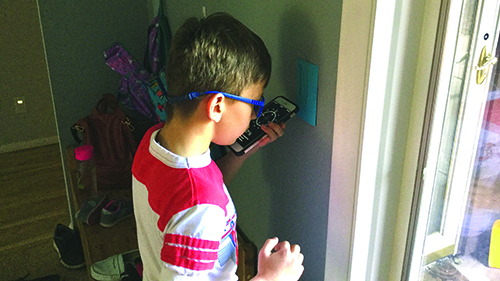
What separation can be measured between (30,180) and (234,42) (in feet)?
8.53

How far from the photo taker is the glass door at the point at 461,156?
71 centimetres

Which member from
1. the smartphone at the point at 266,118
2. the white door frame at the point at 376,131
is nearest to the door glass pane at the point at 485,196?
the white door frame at the point at 376,131

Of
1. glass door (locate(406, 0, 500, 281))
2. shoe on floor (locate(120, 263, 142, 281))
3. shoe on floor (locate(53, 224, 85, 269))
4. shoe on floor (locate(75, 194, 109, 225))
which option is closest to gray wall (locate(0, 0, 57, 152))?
shoe on floor (locate(53, 224, 85, 269))

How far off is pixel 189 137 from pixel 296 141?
28 centimetres

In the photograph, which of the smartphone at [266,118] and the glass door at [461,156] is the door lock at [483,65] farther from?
the smartphone at [266,118]

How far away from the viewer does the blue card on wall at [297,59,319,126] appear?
0.90m

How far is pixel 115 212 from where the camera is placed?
5.07ft

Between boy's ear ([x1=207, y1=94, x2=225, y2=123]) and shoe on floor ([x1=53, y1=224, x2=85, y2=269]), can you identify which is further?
shoe on floor ([x1=53, y1=224, x2=85, y2=269])

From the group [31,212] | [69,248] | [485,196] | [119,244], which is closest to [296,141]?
[485,196]

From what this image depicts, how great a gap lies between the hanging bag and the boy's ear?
101 centimetres

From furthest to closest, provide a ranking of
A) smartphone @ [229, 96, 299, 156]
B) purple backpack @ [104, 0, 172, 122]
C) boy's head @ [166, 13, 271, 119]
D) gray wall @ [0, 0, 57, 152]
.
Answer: gray wall @ [0, 0, 57, 152] < purple backpack @ [104, 0, 172, 122] < smartphone @ [229, 96, 299, 156] < boy's head @ [166, 13, 271, 119]

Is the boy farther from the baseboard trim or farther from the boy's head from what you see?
the baseboard trim

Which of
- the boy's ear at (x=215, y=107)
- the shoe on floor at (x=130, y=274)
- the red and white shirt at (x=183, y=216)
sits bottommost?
the shoe on floor at (x=130, y=274)

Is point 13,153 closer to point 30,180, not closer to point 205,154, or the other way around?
point 30,180
